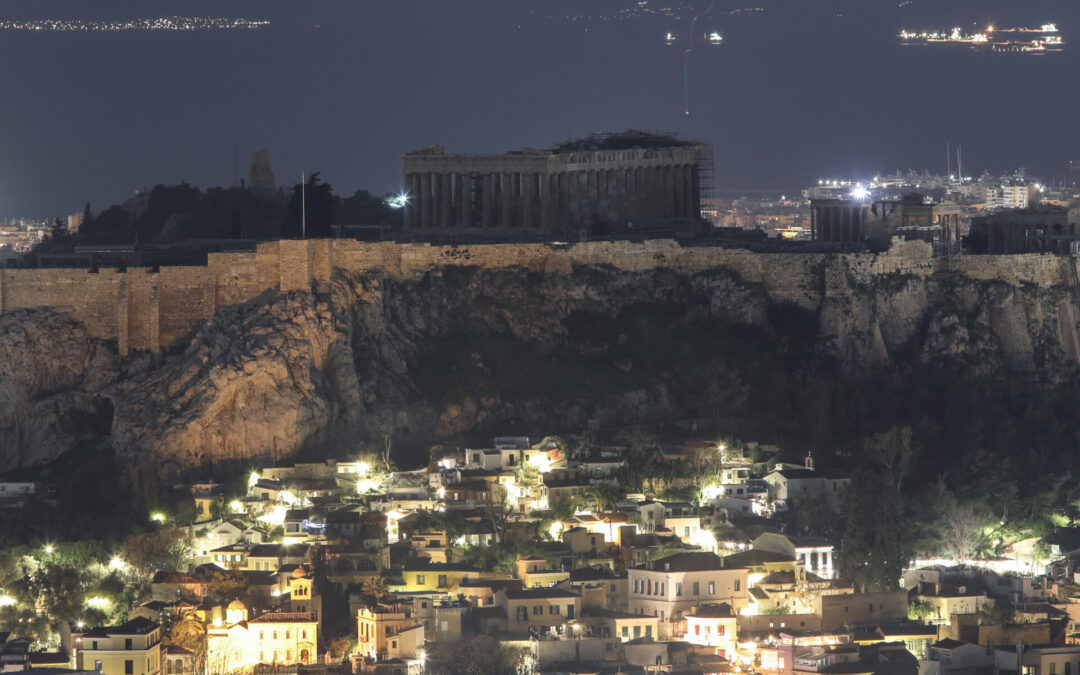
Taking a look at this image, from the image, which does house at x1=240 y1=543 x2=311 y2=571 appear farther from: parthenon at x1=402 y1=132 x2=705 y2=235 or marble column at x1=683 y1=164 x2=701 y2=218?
marble column at x1=683 y1=164 x2=701 y2=218

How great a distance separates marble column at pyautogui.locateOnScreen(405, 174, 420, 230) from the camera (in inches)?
3780

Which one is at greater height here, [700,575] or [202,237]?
[202,237]

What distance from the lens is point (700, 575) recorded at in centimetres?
7538

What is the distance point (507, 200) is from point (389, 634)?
2533cm

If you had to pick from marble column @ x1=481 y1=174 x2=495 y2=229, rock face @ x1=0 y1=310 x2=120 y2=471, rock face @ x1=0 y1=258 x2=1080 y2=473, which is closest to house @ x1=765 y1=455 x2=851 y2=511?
rock face @ x1=0 y1=258 x2=1080 y2=473

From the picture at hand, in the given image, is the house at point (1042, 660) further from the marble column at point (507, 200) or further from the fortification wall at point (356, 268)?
the marble column at point (507, 200)

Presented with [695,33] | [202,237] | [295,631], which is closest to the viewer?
[295,631]

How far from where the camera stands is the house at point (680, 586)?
2940 inches

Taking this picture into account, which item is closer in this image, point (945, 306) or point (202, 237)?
point (945, 306)

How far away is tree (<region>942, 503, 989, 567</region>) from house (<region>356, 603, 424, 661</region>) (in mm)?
14434

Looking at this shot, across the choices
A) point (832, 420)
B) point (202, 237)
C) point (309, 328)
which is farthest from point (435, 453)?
point (202, 237)

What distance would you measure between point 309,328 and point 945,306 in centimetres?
1668

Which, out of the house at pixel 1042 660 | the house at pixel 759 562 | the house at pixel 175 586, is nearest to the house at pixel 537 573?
the house at pixel 759 562

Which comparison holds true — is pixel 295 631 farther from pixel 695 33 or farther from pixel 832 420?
pixel 695 33
